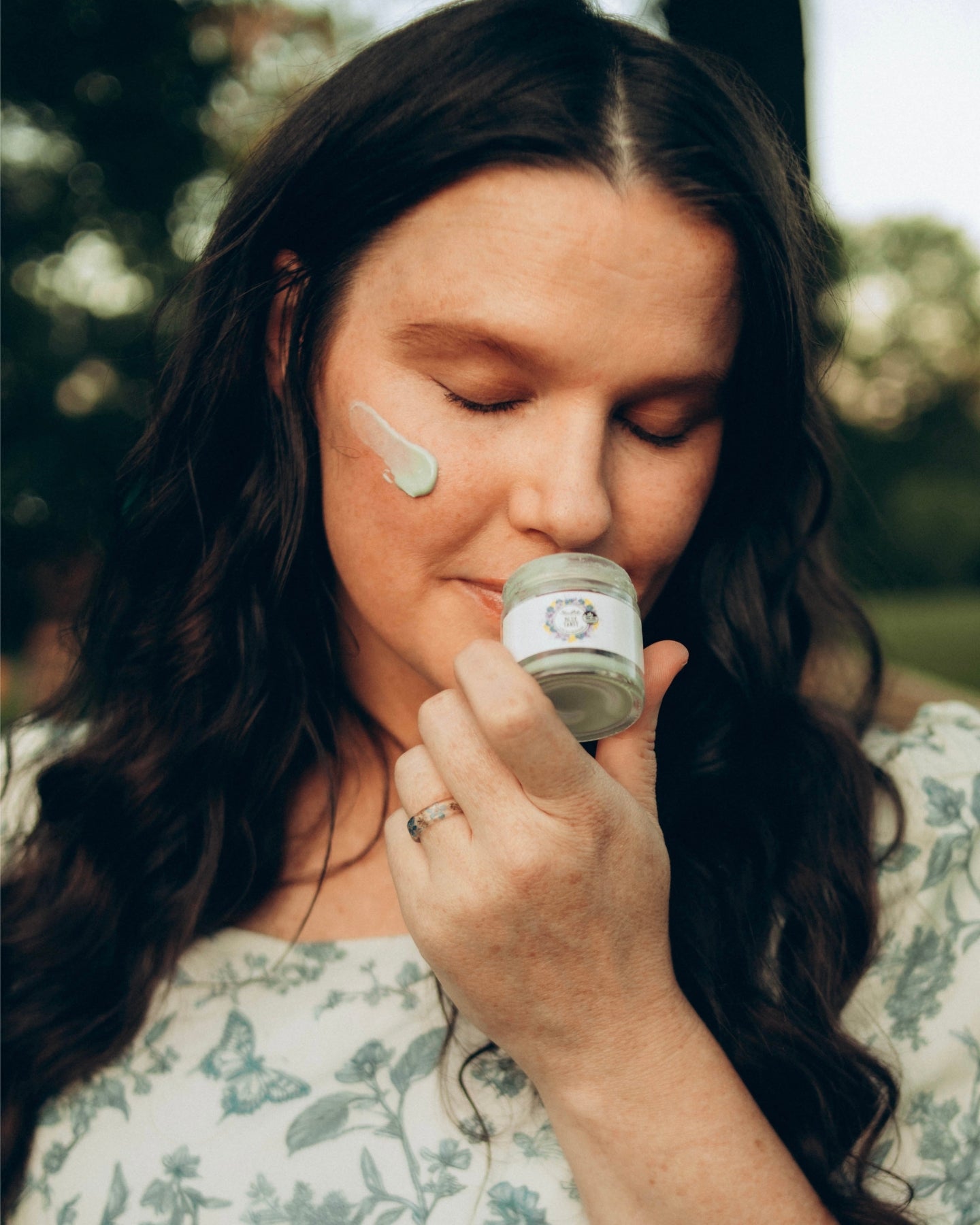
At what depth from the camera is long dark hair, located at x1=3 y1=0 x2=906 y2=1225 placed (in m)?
1.49

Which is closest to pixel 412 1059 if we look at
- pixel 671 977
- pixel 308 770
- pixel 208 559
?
pixel 671 977

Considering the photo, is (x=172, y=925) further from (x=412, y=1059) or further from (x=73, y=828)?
(x=412, y=1059)

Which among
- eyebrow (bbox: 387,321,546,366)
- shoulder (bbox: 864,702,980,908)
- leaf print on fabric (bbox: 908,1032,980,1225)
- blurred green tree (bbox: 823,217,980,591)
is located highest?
eyebrow (bbox: 387,321,546,366)

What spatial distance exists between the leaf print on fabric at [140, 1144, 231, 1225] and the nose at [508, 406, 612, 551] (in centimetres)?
113

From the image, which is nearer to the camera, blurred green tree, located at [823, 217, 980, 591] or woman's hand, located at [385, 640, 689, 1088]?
woman's hand, located at [385, 640, 689, 1088]

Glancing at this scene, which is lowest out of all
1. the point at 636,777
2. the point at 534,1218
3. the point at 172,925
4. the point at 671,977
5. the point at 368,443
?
the point at 534,1218

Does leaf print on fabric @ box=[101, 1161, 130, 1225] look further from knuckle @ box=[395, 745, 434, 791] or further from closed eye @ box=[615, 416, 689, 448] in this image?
closed eye @ box=[615, 416, 689, 448]

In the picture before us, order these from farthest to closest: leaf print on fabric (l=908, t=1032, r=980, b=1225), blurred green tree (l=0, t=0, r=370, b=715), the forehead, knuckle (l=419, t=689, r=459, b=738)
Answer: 1. blurred green tree (l=0, t=0, r=370, b=715)
2. leaf print on fabric (l=908, t=1032, r=980, b=1225)
3. the forehead
4. knuckle (l=419, t=689, r=459, b=738)

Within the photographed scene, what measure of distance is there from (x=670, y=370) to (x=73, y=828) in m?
1.44

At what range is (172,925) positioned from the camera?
70.4 inches

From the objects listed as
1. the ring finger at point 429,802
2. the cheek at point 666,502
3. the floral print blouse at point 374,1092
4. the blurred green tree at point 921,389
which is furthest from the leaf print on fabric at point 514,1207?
the blurred green tree at point 921,389

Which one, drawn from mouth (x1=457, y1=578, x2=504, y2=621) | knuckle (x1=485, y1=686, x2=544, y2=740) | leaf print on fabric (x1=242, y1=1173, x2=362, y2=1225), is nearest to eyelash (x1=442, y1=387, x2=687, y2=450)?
mouth (x1=457, y1=578, x2=504, y2=621)

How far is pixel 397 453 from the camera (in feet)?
4.85

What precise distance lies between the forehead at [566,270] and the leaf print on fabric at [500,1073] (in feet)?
3.57
